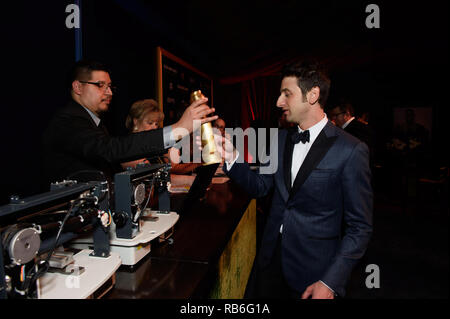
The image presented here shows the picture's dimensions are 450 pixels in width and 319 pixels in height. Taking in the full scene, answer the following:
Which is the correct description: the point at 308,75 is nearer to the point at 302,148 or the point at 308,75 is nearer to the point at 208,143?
the point at 302,148

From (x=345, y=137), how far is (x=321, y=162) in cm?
19

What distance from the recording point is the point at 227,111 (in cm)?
692

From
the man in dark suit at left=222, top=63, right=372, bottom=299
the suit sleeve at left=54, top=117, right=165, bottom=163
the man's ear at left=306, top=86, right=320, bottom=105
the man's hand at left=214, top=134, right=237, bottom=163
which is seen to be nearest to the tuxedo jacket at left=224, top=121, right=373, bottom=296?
the man in dark suit at left=222, top=63, right=372, bottom=299

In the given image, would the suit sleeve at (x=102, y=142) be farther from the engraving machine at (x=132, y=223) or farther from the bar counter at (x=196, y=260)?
the bar counter at (x=196, y=260)

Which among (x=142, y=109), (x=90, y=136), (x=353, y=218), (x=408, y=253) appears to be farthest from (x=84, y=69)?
(x=408, y=253)

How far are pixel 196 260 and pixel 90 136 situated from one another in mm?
981

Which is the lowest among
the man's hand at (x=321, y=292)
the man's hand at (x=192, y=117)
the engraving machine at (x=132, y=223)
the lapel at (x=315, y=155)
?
the man's hand at (x=321, y=292)

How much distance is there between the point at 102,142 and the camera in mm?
1617

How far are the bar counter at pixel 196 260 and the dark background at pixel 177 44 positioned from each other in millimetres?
1201

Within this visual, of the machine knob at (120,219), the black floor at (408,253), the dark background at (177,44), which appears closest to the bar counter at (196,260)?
the machine knob at (120,219)

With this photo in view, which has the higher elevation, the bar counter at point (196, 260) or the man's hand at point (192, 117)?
the man's hand at point (192, 117)

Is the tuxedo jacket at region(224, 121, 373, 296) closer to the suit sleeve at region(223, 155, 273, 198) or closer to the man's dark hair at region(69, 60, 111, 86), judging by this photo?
the suit sleeve at region(223, 155, 273, 198)

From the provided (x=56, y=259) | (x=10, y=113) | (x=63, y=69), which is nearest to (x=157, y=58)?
(x=63, y=69)

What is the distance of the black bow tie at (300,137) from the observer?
1.61 metres
